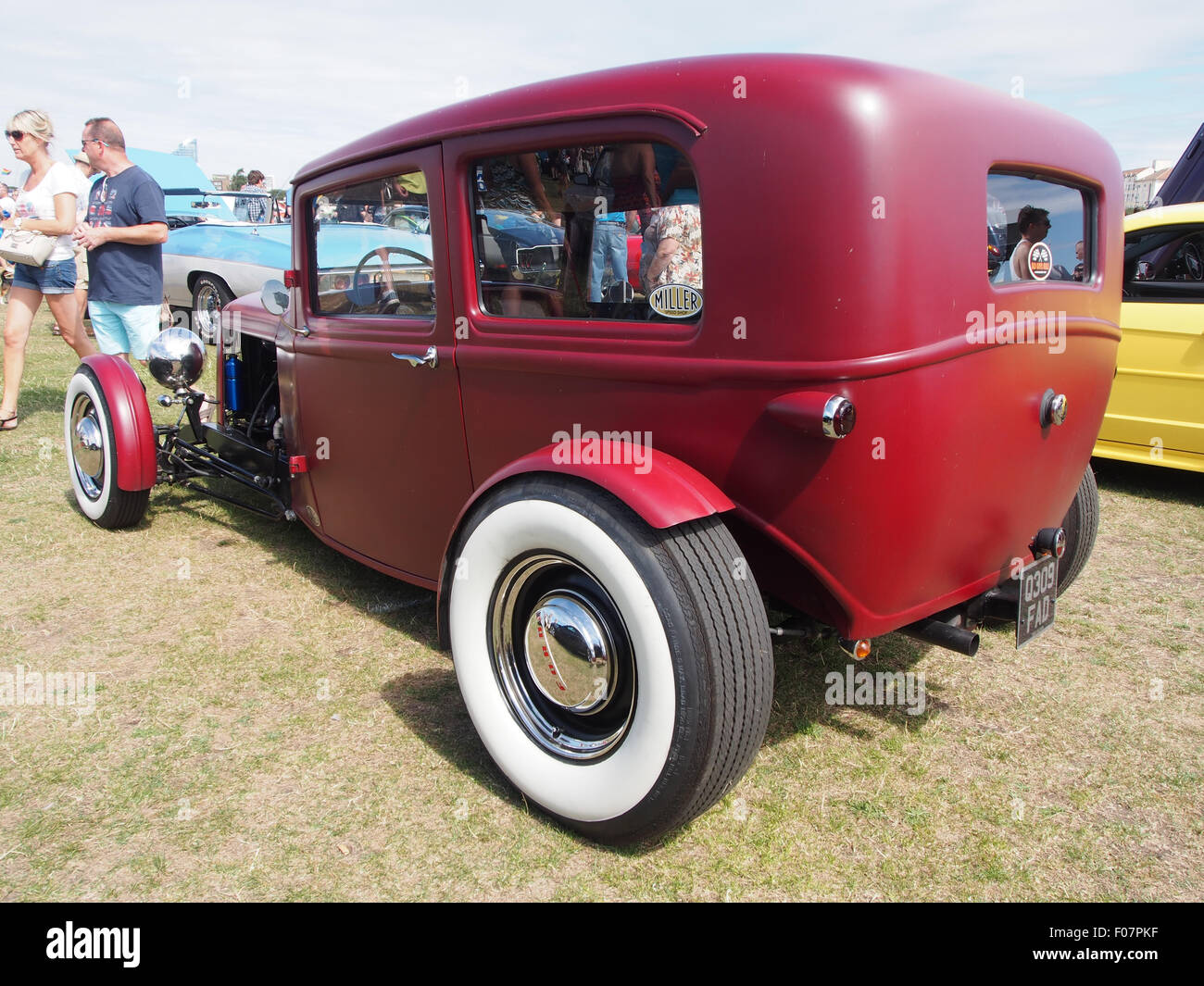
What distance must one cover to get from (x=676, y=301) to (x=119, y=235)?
4144 millimetres

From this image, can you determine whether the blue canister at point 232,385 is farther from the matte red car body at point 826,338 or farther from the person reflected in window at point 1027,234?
the person reflected in window at point 1027,234

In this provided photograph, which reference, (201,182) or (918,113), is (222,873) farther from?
(201,182)

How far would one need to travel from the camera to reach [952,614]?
2.47 metres

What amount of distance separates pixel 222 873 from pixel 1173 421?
508 cm

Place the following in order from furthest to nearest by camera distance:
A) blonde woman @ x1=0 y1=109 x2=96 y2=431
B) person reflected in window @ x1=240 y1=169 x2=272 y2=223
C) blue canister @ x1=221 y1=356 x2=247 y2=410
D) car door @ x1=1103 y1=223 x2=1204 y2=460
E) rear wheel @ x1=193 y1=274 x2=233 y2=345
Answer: person reflected in window @ x1=240 y1=169 x2=272 y2=223 < rear wheel @ x1=193 y1=274 x2=233 y2=345 < blonde woman @ x1=0 y1=109 x2=96 y2=431 < car door @ x1=1103 y1=223 x2=1204 y2=460 < blue canister @ x1=221 y1=356 x2=247 y2=410

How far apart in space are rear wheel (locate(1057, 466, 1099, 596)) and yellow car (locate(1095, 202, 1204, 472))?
1.88 meters

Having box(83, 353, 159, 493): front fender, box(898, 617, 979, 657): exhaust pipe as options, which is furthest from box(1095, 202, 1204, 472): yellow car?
box(83, 353, 159, 493): front fender

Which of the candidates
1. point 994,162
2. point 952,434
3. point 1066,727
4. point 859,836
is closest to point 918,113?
point 994,162

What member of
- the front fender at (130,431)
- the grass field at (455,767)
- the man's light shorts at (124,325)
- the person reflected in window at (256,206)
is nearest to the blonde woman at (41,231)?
the man's light shorts at (124,325)

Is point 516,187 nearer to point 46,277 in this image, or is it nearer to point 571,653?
point 571,653

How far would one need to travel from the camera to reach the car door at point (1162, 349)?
468 cm

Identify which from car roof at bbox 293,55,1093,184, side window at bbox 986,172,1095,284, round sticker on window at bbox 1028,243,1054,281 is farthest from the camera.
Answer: round sticker on window at bbox 1028,243,1054,281

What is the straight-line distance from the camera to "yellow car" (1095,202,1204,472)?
469cm

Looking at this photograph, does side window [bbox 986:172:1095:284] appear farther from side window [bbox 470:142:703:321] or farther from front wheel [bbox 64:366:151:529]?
front wheel [bbox 64:366:151:529]
